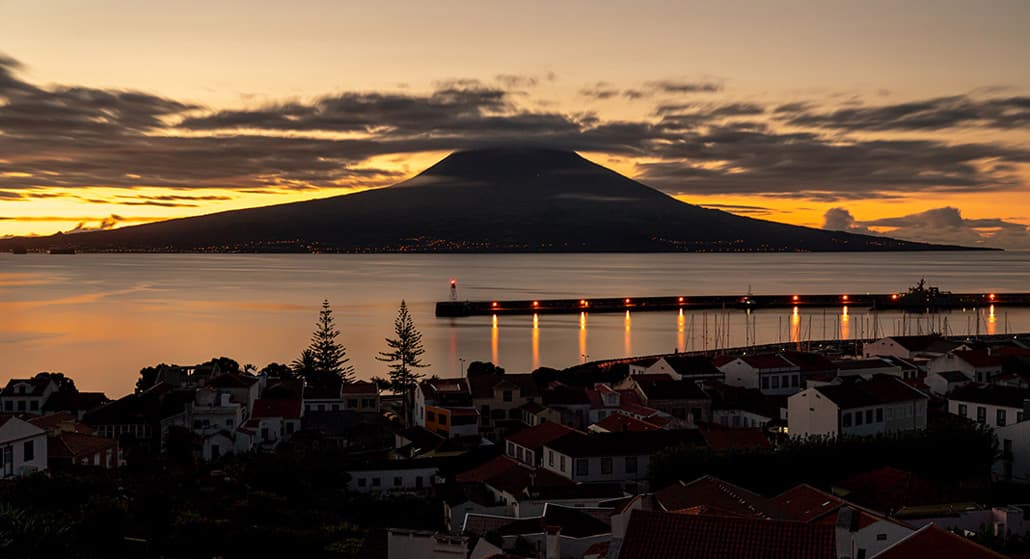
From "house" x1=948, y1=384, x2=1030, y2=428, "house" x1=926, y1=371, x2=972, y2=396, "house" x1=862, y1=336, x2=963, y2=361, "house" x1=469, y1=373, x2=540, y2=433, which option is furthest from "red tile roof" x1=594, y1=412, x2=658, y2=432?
"house" x1=862, y1=336, x2=963, y2=361

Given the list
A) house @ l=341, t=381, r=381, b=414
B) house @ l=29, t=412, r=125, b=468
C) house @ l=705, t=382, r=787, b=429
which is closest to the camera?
house @ l=29, t=412, r=125, b=468

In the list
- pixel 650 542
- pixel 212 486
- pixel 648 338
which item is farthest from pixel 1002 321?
pixel 650 542

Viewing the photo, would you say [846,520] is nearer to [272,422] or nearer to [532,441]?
[532,441]

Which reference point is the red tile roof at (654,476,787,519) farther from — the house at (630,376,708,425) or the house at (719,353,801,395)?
the house at (719,353,801,395)

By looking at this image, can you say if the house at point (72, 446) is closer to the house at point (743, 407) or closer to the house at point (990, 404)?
the house at point (743, 407)

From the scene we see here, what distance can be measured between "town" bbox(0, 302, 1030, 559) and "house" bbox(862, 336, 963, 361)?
1193 mm

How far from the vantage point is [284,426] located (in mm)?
27609

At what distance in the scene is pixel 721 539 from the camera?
7340 mm

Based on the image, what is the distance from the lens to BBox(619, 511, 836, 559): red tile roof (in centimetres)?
722

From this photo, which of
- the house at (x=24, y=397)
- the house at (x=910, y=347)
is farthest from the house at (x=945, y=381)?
the house at (x=24, y=397)

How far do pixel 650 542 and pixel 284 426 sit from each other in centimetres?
2173

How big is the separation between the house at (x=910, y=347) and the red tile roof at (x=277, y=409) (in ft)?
78.5

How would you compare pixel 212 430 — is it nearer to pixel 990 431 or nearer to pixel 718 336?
pixel 990 431

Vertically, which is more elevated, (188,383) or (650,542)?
(650,542)
